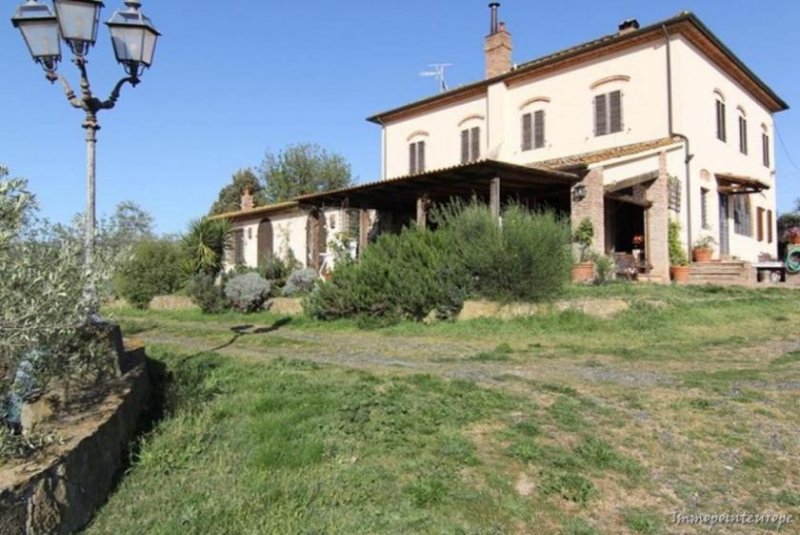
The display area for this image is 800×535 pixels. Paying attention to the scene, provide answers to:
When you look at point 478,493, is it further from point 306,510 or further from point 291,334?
point 291,334

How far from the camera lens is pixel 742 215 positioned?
20922 mm

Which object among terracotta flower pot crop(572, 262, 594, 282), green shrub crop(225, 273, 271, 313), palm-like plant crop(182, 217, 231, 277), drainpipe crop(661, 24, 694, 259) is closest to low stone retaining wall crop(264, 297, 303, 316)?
green shrub crop(225, 273, 271, 313)

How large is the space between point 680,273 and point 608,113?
19.3 feet

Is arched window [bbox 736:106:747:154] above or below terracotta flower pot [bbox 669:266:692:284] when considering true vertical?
above

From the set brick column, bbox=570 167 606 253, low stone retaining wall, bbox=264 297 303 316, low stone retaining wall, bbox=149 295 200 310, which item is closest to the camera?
low stone retaining wall, bbox=264 297 303 316

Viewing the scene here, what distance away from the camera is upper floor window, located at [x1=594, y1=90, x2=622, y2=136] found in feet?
60.6

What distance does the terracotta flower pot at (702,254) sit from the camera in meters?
16.7

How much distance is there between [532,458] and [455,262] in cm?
771

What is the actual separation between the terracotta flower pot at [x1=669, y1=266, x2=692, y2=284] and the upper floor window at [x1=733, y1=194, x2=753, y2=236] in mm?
5687

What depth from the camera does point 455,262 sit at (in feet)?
36.9

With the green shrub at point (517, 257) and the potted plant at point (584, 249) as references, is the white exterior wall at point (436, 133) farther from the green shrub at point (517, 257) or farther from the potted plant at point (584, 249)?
the green shrub at point (517, 257)

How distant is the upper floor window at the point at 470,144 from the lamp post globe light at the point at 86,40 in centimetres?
1735

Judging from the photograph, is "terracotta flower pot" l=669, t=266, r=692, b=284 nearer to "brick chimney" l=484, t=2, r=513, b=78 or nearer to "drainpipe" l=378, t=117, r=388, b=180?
"brick chimney" l=484, t=2, r=513, b=78

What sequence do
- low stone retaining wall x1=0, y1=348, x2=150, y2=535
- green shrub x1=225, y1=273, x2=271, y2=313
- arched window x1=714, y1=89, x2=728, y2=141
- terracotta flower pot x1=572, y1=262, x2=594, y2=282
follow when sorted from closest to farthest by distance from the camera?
low stone retaining wall x1=0, y1=348, x2=150, y2=535 → terracotta flower pot x1=572, y1=262, x2=594, y2=282 → green shrub x1=225, y1=273, x2=271, y2=313 → arched window x1=714, y1=89, x2=728, y2=141
